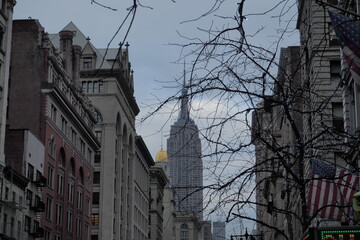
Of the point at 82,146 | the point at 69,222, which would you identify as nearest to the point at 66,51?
the point at 82,146

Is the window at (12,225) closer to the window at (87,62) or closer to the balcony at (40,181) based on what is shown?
the balcony at (40,181)

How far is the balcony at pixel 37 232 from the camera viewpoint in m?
67.2

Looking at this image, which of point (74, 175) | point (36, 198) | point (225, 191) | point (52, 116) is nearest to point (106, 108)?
point (74, 175)

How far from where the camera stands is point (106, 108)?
11075 centimetres

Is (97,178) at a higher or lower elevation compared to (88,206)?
higher

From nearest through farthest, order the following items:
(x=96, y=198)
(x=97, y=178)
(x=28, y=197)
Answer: (x=28, y=197) → (x=96, y=198) → (x=97, y=178)

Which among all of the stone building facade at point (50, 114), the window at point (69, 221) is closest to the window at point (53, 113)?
the stone building facade at point (50, 114)

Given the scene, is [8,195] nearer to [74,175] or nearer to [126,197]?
[74,175]

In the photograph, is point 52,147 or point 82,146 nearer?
point 52,147

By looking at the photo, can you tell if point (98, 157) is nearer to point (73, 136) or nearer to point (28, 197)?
point (73, 136)

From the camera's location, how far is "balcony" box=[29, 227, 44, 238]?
67.2 meters

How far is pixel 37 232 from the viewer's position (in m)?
67.8

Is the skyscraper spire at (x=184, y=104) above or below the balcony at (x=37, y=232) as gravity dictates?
below

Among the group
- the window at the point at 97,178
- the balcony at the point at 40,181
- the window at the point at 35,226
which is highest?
the window at the point at 97,178
